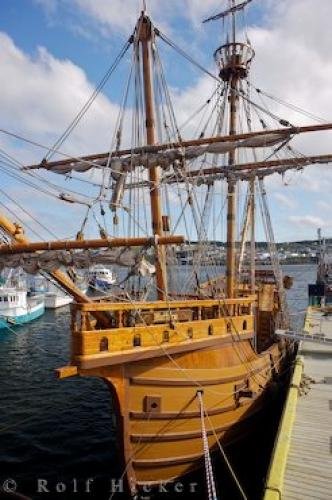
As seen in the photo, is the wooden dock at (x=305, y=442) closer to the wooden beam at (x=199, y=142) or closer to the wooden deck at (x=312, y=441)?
the wooden deck at (x=312, y=441)

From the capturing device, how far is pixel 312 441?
458 inches

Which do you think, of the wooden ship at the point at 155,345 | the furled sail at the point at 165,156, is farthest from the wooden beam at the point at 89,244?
the furled sail at the point at 165,156

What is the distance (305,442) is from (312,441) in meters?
0.21

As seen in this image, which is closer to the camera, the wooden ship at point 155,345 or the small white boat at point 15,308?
the wooden ship at point 155,345

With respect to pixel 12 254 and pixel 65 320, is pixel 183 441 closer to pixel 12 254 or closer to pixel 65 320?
pixel 12 254

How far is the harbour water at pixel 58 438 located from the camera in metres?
12.9

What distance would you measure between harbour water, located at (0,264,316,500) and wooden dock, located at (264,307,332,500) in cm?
219

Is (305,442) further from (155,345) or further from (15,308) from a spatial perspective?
(15,308)

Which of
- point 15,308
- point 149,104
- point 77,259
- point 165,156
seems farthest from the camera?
point 15,308

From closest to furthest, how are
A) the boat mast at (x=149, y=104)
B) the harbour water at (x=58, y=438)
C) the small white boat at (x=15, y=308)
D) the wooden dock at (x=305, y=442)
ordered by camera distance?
the wooden dock at (x=305, y=442) → the harbour water at (x=58, y=438) → the boat mast at (x=149, y=104) → the small white boat at (x=15, y=308)

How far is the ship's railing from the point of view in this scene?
1041 centimetres

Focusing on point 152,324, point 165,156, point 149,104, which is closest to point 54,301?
point 165,156

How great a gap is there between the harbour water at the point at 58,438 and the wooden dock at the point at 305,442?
2191mm

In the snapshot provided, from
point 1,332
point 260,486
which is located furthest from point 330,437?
point 1,332
